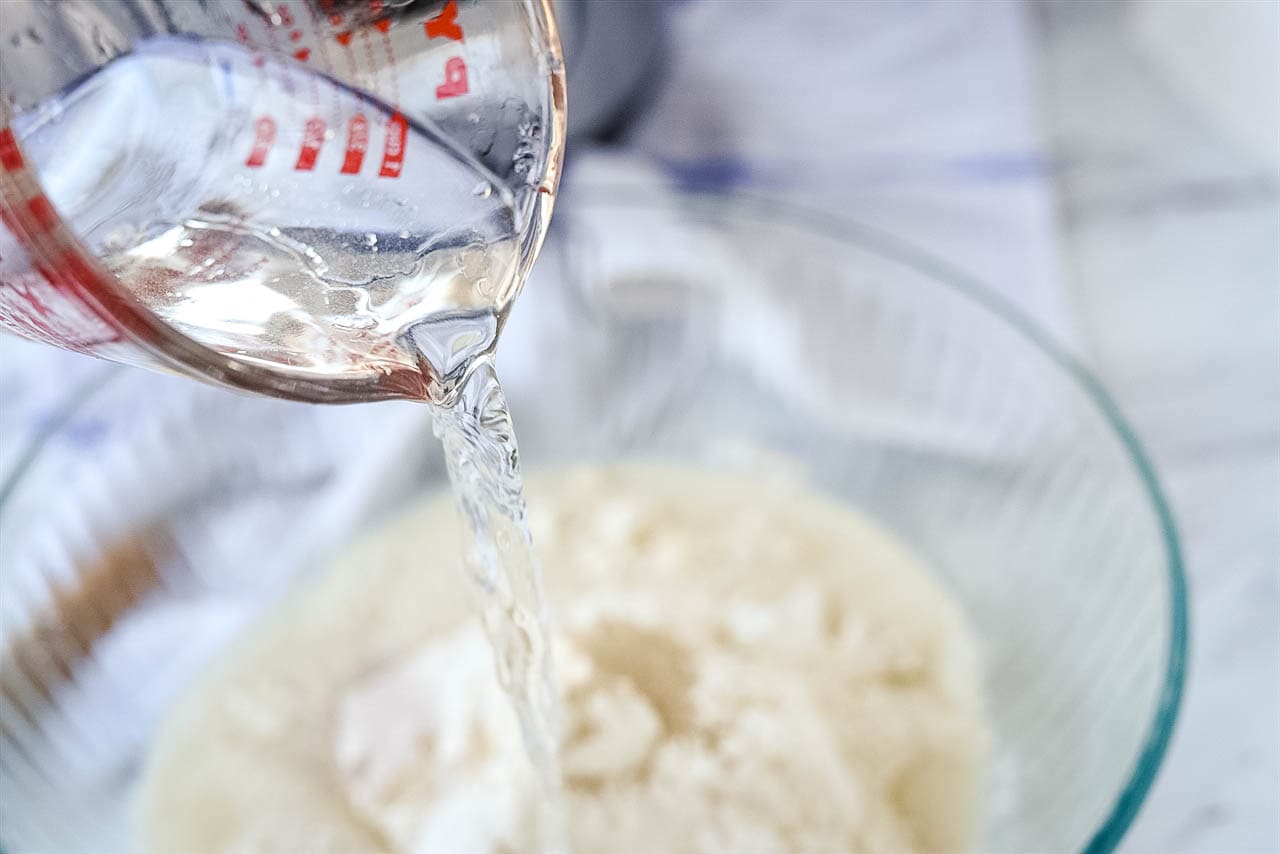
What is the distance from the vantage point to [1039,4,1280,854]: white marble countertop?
0.79m

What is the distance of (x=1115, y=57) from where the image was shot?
4.17ft

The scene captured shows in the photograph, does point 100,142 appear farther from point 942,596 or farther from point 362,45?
point 942,596

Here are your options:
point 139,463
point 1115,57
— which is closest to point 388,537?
point 139,463

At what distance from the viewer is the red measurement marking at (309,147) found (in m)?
0.53

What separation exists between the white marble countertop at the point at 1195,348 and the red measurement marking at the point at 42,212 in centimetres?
70

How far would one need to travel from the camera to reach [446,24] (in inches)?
20.7

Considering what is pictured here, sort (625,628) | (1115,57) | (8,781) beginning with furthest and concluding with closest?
(1115,57), (625,628), (8,781)

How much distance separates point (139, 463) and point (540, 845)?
38cm

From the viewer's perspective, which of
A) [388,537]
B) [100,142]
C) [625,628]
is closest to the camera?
[100,142]

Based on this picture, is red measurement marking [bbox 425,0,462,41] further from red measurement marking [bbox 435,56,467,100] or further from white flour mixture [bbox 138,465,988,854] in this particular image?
white flour mixture [bbox 138,465,988,854]

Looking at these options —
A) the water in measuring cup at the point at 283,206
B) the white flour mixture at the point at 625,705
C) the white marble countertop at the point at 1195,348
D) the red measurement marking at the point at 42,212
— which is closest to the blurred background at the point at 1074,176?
the white marble countertop at the point at 1195,348

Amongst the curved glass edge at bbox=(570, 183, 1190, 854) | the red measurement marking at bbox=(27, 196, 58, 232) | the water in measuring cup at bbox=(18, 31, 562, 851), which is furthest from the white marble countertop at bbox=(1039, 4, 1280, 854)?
the red measurement marking at bbox=(27, 196, 58, 232)

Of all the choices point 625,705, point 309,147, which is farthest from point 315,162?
point 625,705

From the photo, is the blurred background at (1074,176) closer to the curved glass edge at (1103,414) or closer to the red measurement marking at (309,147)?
the curved glass edge at (1103,414)
